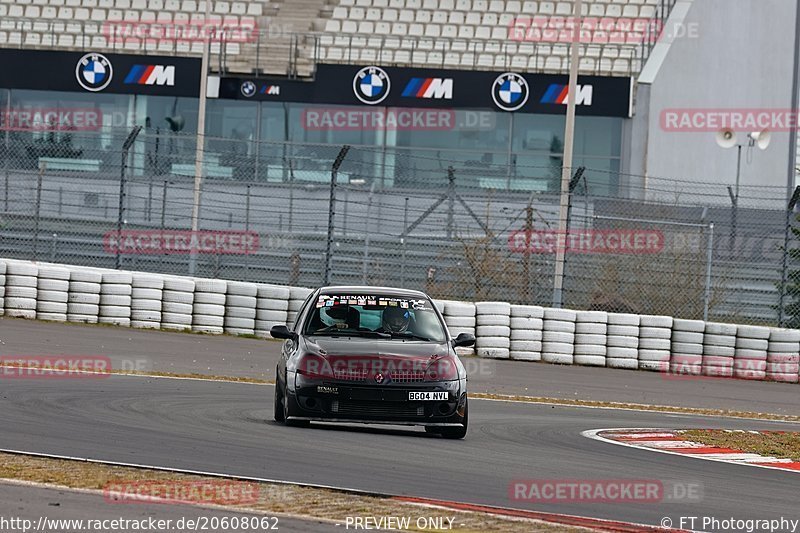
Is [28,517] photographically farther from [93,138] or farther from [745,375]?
[93,138]

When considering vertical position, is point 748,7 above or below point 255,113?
above

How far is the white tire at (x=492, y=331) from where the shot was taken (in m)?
19.8

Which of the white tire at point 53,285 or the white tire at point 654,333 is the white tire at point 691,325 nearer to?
the white tire at point 654,333

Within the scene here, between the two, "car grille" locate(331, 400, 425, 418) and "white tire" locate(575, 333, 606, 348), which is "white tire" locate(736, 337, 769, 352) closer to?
"white tire" locate(575, 333, 606, 348)

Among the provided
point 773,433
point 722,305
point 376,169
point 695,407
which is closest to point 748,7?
point 376,169

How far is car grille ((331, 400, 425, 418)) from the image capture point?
10.5 m

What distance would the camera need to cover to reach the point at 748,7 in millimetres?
32406

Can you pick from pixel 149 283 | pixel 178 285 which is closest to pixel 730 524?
pixel 178 285

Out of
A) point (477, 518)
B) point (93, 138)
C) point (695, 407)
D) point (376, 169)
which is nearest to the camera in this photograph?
point (477, 518)

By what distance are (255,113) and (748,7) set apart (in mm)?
12071

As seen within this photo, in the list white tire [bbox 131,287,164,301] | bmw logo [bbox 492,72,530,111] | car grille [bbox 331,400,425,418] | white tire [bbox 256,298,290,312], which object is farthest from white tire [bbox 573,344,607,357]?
bmw logo [bbox 492,72,530,111]

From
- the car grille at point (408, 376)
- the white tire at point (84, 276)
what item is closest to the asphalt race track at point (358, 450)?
the car grille at point (408, 376)

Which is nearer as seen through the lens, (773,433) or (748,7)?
(773,433)
